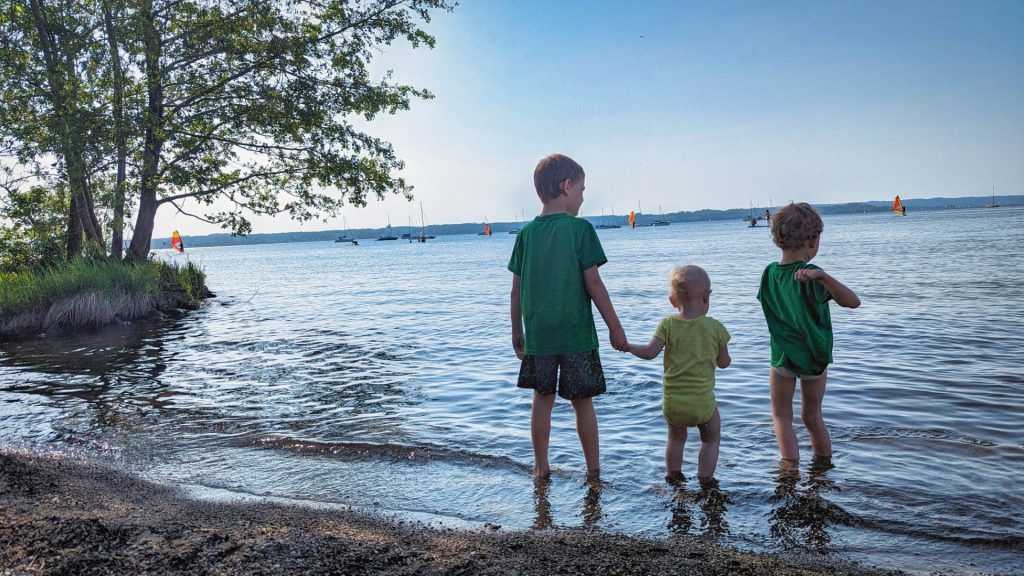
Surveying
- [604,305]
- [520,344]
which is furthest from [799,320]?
[520,344]

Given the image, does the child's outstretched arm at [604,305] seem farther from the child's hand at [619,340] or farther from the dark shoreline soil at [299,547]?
the dark shoreline soil at [299,547]

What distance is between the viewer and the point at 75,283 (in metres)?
15.4

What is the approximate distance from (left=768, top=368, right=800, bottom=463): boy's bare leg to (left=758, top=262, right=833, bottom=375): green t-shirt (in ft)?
0.43

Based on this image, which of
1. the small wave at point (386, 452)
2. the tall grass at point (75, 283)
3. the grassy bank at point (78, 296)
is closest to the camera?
the small wave at point (386, 452)

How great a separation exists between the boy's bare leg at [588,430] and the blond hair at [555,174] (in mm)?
1353

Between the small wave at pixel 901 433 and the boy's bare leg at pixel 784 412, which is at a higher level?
the boy's bare leg at pixel 784 412

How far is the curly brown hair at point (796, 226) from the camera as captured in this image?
13.6 ft

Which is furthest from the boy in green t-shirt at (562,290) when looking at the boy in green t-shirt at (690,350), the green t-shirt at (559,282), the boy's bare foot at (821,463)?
the boy's bare foot at (821,463)

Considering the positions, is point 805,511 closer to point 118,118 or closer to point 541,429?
point 541,429

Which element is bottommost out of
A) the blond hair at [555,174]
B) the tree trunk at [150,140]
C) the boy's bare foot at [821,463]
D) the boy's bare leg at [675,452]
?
the boy's bare foot at [821,463]

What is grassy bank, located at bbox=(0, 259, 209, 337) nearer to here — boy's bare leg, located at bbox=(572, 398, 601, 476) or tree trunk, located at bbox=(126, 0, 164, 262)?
tree trunk, located at bbox=(126, 0, 164, 262)

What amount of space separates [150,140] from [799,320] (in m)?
17.7

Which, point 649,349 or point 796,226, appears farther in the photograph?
point 796,226

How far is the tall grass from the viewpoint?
14531 mm
